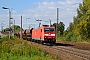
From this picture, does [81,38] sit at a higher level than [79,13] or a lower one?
lower

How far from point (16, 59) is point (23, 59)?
550 millimetres

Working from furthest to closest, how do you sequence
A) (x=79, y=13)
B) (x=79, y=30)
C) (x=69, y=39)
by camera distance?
(x=79, y=13) < (x=69, y=39) < (x=79, y=30)

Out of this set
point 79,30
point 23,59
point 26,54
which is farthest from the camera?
point 79,30

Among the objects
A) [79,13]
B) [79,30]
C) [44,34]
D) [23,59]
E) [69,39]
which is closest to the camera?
[23,59]

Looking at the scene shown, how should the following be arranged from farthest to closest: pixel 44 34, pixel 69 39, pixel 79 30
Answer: pixel 69 39, pixel 79 30, pixel 44 34

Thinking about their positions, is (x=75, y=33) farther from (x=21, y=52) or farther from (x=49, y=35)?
(x=21, y=52)

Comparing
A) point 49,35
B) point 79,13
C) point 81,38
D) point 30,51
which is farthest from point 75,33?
point 30,51

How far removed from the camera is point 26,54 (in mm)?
19750

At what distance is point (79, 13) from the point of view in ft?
307

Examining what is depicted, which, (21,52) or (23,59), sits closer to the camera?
(23,59)

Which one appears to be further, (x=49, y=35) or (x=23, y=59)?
(x=49, y=35)

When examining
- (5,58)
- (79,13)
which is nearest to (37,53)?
(5,58)

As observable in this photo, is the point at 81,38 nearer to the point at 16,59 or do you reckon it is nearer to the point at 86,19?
the point at 86,19

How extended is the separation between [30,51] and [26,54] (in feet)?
3.07
